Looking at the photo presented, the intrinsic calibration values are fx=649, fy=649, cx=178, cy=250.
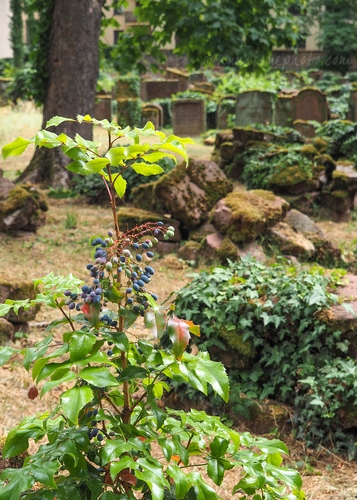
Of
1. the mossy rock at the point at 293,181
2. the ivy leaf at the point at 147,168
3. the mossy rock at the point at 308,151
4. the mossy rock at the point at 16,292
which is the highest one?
the ivy leaf at the point at 147,168

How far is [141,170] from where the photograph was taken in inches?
79.9

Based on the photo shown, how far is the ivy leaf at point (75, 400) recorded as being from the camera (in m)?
1.64

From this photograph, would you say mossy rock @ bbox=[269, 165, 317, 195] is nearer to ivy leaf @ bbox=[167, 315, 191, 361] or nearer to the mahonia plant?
Answer: the mahonia plant

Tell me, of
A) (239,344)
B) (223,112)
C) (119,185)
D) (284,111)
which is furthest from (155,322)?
(223,112)

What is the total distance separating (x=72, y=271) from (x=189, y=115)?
13.4 metres

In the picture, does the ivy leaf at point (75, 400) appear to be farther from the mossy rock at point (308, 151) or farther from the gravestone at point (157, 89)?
the gravestone at point (157, 89)

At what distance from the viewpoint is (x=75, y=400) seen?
1683 mm

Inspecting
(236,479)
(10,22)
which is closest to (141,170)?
(236,479)

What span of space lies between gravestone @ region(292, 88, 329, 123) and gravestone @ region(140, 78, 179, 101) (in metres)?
10.7

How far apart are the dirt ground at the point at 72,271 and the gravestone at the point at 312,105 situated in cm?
351

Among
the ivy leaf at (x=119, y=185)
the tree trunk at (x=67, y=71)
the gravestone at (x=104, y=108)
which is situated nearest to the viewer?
the ivy leaf at (x=119, y=185)

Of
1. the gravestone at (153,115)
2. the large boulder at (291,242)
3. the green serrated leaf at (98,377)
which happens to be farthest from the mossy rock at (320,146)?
the green serrated leaf at (98,377)

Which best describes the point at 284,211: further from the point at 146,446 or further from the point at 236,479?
the point at 146,446

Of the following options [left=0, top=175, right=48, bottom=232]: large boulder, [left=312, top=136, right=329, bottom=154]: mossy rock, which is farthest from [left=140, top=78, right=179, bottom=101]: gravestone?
[left=0, top=175, right=48, bottom=232]: large boulder
